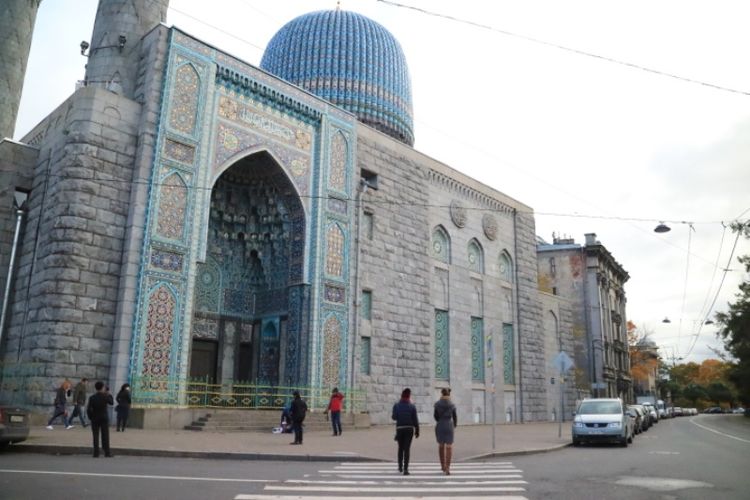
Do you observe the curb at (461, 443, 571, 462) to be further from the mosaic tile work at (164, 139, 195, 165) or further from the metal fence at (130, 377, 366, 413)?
the mosaic tile work at (164, 139, 195, 165)

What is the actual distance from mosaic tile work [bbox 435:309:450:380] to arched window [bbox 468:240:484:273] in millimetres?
3302

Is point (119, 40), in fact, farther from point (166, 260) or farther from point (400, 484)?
point (400, 484)

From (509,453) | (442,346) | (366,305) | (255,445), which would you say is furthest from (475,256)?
(255,445)

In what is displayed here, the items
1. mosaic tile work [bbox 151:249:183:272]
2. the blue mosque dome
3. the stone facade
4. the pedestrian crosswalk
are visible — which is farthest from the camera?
the stone facade

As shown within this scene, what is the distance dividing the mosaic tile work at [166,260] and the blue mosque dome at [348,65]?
14020mm

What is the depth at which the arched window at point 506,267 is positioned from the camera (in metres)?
30.6

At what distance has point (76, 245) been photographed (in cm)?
1511

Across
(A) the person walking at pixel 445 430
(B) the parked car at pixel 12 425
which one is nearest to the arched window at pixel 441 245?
(A) the person walking at pixel 445 430

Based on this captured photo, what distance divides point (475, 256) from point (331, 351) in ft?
36.2

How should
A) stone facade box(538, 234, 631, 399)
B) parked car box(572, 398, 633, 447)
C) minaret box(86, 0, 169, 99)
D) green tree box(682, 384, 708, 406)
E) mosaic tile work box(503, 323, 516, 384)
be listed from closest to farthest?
parked car box(572, 398, 633, 447), minaret box(86, 0, 169, 99), mosaic tile work box(503, 323, 516, 384), stone facade box(538, 234, 631, 399), green tree box(682, 384, 708, 406)

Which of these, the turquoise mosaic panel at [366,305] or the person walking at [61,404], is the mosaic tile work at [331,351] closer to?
the turquoise mosaic panel at [366,305]

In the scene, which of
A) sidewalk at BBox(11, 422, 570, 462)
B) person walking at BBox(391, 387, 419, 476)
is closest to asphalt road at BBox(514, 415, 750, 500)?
sidewalk at BBox(11, 422, 570, 462)

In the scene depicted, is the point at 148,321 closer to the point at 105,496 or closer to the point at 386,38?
the point at 105,496

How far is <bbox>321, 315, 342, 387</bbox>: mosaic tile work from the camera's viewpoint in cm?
1999
